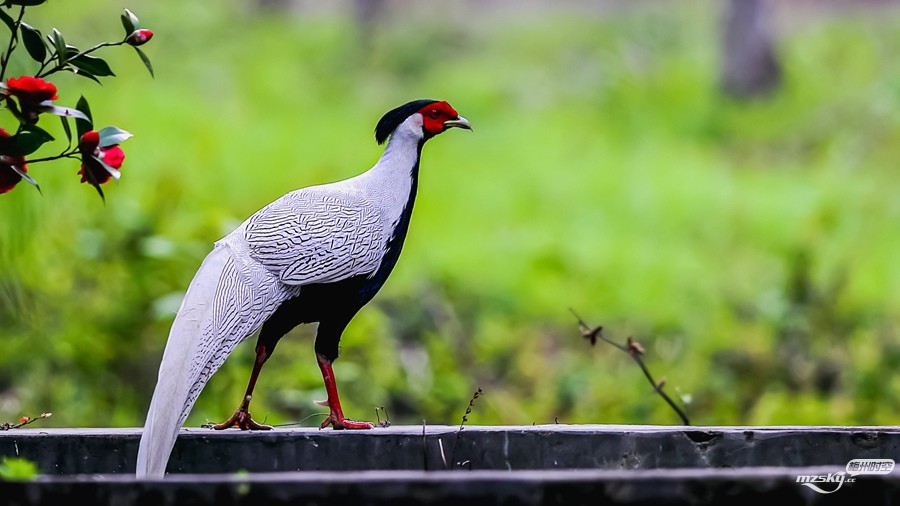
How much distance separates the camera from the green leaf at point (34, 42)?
2109mm

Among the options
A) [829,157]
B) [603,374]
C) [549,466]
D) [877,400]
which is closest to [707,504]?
[549,466]

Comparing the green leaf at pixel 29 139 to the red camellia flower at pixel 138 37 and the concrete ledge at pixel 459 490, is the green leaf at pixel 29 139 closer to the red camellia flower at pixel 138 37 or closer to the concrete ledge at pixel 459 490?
the red camellia flower at pixel 138 37

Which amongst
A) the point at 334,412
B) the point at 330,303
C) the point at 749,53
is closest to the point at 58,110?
the point at 330,303

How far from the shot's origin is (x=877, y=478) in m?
1.57

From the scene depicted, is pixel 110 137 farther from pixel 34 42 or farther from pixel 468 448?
pixel 468 448

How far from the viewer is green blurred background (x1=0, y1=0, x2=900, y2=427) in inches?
198

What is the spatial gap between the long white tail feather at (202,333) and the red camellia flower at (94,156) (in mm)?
338

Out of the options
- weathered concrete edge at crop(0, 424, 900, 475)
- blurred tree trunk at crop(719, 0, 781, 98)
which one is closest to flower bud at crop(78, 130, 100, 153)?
weathered concrete edge at crop(0, 424, 900, 475)

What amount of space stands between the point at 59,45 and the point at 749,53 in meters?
7.85

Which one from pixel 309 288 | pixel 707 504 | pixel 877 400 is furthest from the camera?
pixel 877 400

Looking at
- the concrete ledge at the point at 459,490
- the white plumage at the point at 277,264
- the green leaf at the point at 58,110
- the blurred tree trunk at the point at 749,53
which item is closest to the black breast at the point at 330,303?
the white plumage at the point at 277,264

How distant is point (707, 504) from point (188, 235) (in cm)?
394

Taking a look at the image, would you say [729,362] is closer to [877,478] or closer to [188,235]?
[188,235]

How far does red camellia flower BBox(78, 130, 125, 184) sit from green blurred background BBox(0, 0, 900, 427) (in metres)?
0.57
